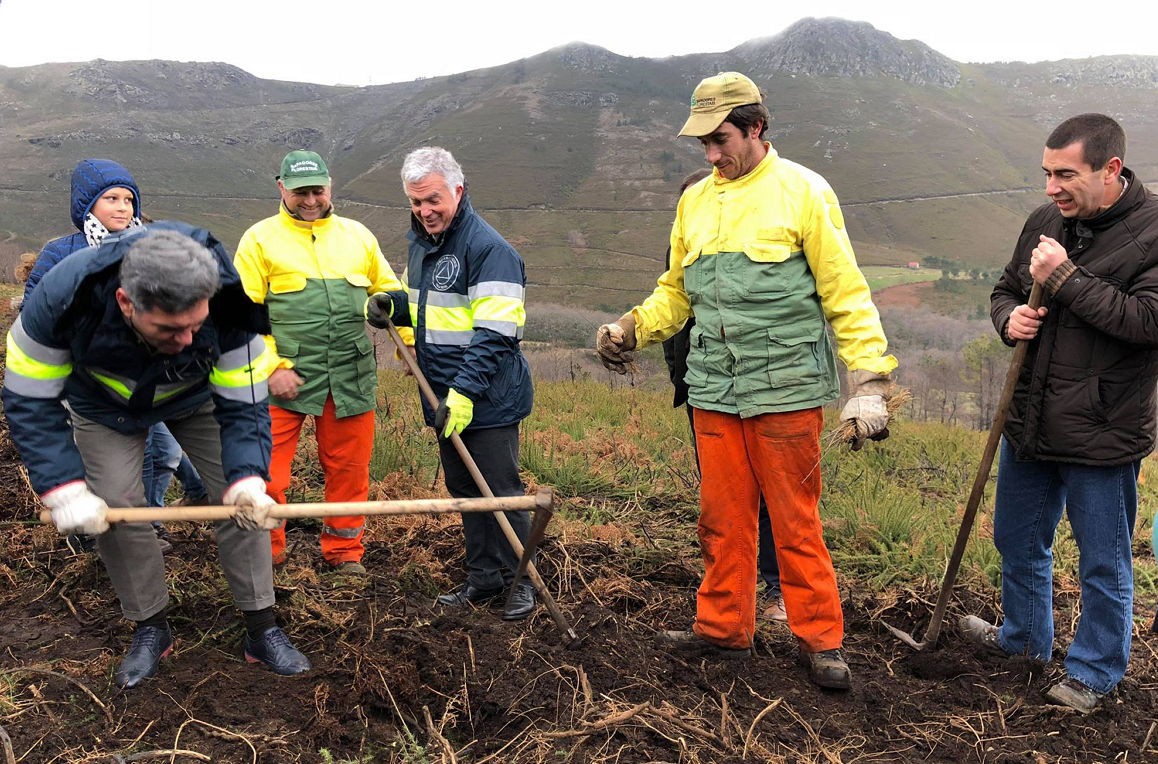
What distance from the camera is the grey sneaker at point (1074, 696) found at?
2.91 metres

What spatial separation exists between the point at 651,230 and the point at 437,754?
95.5 m

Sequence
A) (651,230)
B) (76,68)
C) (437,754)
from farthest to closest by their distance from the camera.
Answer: (76,68), (651,230), (437,754)

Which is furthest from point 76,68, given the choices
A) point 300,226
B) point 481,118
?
point 300,226

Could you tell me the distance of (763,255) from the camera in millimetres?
2861

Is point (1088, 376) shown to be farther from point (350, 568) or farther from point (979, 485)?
point (350, 568)

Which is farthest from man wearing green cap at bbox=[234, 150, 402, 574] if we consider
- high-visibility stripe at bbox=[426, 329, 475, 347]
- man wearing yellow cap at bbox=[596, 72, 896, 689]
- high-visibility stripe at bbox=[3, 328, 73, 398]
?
man wearing yellow cap at bbox=[596, 72, 896, 689]

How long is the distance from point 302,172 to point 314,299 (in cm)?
59

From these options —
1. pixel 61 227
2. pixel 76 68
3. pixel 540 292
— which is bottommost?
pixel 540 292

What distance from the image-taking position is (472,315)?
11.5 ft

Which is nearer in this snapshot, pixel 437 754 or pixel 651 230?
pixel 437 754

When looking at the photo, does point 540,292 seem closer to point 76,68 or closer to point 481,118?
point 481,118

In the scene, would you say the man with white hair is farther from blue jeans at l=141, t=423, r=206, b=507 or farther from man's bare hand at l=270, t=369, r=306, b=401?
blue jeans at l=141, t=423, r=206, b=507

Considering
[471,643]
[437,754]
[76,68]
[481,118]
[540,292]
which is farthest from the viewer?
[76,68]

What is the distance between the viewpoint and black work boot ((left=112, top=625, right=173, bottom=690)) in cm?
284
